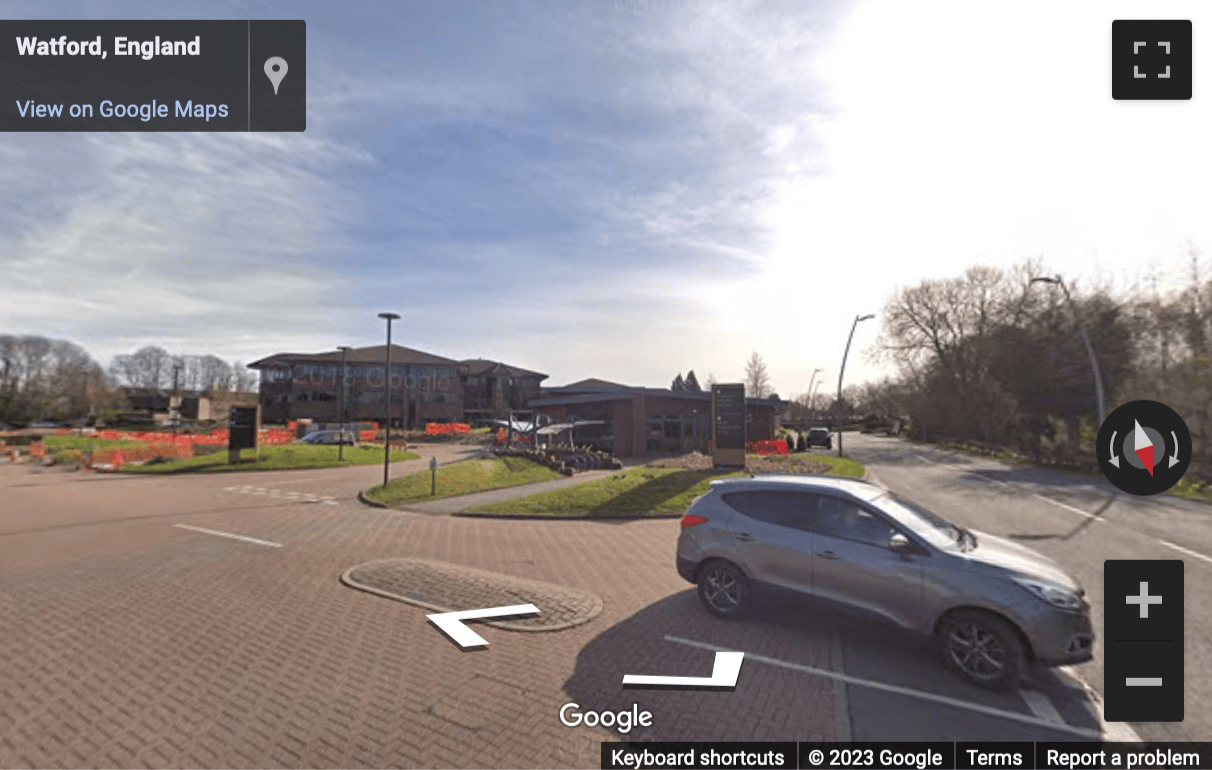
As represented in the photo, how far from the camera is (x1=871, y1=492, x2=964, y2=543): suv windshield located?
5.80 m

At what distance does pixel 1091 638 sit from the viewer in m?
5.00

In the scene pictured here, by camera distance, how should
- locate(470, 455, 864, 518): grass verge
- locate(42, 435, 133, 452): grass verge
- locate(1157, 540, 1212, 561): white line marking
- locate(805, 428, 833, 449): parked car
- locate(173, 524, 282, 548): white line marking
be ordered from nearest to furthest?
locate(1157, 540, 1212, 561): white line marking, locate(173, 524, 282, 548): white line marking, locate(470, 455, 864, 518): grass verge, locate(42, 435, 133, 452): grass verge, locate(805, 428, 833, 449): parked car

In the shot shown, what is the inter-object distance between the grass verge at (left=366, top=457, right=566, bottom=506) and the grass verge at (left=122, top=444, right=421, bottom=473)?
29.9ft

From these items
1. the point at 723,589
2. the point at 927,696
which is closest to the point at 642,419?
the point at 723,589

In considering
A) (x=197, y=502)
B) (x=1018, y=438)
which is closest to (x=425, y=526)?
(x=197, y=502)

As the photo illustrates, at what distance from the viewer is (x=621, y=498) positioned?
15672 millimetres

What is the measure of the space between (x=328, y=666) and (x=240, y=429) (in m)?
25.9

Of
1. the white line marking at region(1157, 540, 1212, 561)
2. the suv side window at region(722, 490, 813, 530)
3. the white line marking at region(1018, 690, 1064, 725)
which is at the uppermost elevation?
the suv side window at region(722, 490, 813, 530)

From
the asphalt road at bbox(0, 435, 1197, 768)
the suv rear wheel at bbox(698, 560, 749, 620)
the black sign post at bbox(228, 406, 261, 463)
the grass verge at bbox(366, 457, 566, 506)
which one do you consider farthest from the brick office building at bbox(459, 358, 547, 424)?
the suv rear wheel at bbox(698, 560, 749, 620)

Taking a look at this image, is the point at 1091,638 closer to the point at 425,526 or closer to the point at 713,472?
the point at 425,526

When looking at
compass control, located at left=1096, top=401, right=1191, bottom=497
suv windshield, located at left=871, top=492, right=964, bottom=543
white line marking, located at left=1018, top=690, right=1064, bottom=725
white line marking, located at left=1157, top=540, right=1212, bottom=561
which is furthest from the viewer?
white line marking, located at left=1157, top=540, right=1212, bottom=561

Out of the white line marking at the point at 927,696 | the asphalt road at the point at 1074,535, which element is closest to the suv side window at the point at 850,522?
the asphalt road at the point at 1074,535

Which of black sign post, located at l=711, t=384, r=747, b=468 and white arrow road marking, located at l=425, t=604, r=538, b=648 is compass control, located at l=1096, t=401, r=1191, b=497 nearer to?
white arrow road marking, located at l=425, t=604, r=538, b=648

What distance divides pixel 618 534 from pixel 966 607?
7557 mm
